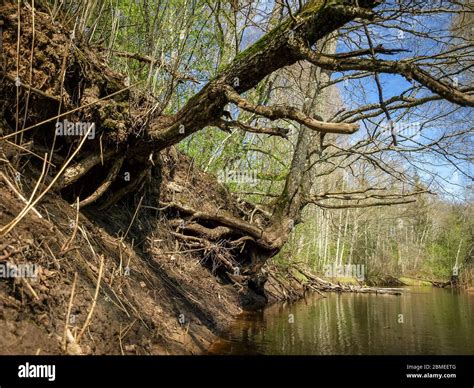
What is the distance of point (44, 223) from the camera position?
2.98m

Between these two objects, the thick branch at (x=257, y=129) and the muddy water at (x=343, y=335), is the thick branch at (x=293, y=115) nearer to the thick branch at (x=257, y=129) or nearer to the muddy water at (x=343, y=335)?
the thick branch at (x=257, y=129)

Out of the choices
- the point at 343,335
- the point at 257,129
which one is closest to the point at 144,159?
the point at 257,129

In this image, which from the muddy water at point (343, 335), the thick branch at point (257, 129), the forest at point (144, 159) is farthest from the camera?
the muddy water at point (343, 335)

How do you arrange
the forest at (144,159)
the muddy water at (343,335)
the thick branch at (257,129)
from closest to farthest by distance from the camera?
the forest at (144,159)
the thick branch at (257,129)
the muddy water at (343,335)

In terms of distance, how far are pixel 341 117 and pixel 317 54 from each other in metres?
5.24

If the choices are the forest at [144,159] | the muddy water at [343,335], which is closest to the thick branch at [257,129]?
the forest at [144,159]

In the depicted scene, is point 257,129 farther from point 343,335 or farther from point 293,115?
point 343,335

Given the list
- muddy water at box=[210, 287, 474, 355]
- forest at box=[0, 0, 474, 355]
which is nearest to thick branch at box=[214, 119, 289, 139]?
forest at box=[0, 0, 474, 355]

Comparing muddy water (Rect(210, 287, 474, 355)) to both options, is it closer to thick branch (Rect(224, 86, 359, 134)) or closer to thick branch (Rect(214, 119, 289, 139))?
thick branch (Rect(214, 119, 289, 139))

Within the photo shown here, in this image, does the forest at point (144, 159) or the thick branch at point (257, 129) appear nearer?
the forest at point (144, 159)

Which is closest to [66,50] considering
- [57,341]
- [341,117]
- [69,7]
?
[69,7]

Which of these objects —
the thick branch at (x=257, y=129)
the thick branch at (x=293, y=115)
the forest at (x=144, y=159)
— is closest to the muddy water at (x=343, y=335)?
the forest at (x=144, y=159)

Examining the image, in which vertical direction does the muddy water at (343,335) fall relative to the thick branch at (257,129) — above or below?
below
